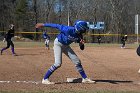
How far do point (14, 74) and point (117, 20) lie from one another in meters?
59.3

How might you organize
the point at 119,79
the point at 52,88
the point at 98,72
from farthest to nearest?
the point at 98,72, the point at 119,79, the point at 52,88

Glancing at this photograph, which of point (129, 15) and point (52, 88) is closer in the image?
point (52, 88)

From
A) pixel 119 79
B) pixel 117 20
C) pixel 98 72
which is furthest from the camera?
pixel 117 20

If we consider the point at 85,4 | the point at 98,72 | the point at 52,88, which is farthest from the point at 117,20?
the point at 52,88

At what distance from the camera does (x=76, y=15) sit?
74250 millimetres

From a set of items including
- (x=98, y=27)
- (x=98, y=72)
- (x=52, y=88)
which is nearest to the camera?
(x=52, y=88)

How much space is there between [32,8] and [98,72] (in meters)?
63.4

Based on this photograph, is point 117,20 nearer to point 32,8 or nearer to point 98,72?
point 32,8

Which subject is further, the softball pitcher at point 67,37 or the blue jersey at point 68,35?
the blue jersey at point 68,35

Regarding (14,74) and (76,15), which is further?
(76,15)

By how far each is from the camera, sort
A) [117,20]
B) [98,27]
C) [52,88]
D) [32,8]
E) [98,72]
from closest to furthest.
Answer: [52,88]
[98,72]
[98,27]
[117,20]
[32,8]

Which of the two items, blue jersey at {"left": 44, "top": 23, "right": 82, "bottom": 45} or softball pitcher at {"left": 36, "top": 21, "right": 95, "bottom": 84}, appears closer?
softball pitcher at {"left": 36, "top": 21, "right": 95, "bottom": 84}

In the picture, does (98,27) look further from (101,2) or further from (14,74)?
(14,74)

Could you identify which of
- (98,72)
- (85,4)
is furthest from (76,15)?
(98,72)
